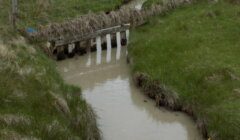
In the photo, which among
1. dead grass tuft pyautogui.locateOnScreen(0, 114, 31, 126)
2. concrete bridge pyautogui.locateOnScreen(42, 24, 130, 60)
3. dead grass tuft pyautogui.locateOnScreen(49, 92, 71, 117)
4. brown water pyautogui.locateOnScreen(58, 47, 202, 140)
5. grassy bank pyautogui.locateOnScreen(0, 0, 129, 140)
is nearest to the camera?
dead grass tuft pyautogui.locateOnScreen(0, 114, 31, 126)

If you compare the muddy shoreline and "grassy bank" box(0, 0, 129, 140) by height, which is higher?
"grassy bank" box(0, 0, 129, 140)

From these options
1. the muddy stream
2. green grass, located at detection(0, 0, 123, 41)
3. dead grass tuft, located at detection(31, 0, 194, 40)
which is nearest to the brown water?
the muddy stream

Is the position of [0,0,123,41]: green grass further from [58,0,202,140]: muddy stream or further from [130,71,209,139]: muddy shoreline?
[130,71,209,139]: muddy shoreline

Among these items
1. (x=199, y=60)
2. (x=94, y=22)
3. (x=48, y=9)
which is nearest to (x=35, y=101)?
(x=199, y=60)

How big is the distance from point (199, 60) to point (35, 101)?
1030 cm

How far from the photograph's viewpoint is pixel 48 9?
3534 cm

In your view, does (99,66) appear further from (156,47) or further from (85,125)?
(85,125)

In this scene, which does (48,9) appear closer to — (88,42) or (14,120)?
(88,42)

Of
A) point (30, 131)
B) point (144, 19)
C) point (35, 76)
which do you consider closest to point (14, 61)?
point (35, 76)

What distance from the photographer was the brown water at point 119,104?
22.7 metres

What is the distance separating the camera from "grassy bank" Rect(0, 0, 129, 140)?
1706 centimetres

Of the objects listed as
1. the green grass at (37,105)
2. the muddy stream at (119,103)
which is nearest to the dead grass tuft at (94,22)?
the muddy stream at (119,103)

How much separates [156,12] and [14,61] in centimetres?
1473

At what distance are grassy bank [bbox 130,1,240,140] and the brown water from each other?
2.42 ft
